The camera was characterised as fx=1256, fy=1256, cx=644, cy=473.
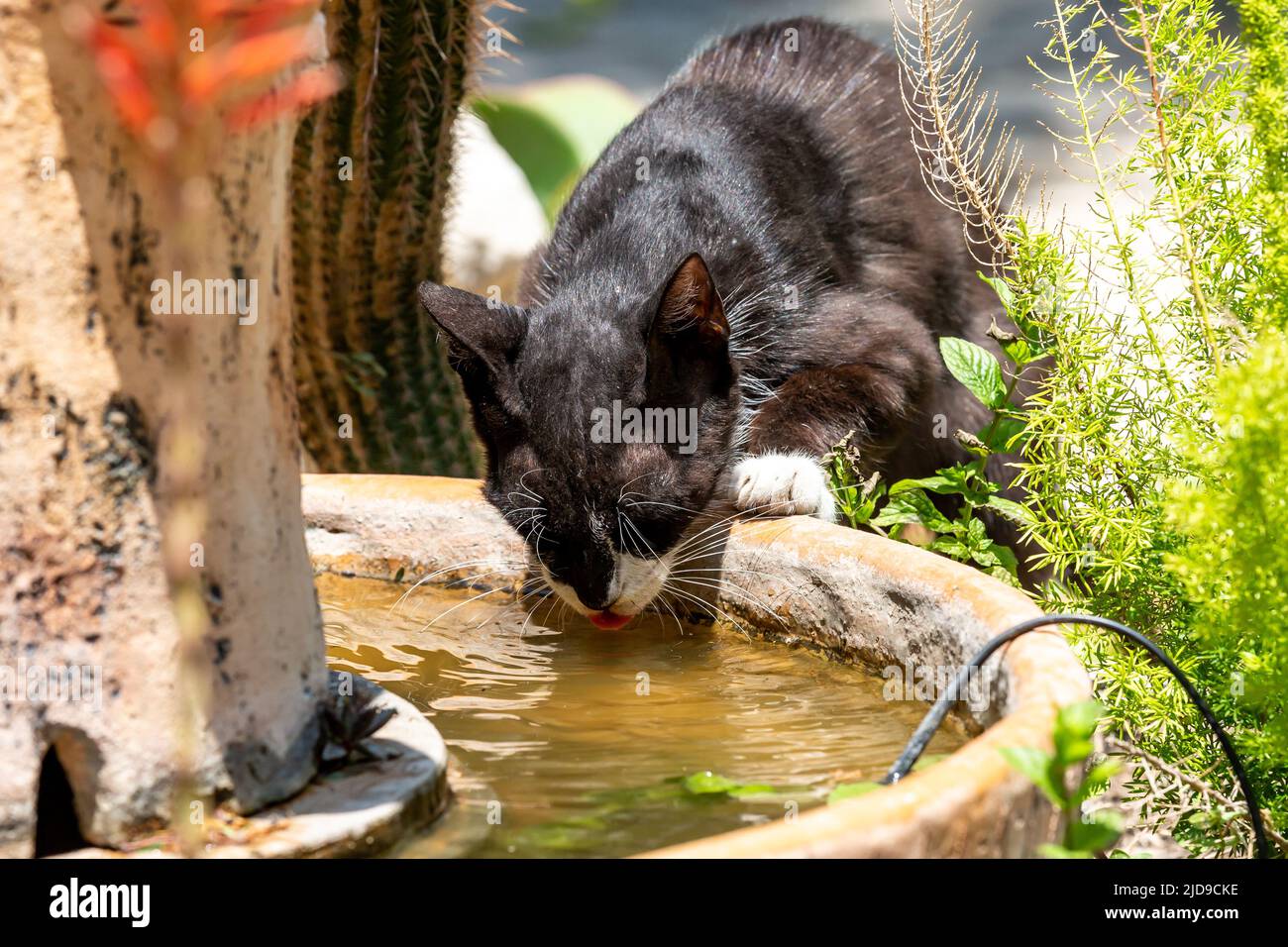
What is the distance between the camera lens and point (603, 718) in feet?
5.13

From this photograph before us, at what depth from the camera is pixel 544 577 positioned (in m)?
2.01

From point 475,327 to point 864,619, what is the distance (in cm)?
85

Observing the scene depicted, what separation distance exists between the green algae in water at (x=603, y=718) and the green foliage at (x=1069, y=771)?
22cm

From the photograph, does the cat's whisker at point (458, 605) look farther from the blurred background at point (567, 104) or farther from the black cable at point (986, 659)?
the blurred background at point (567, 104)

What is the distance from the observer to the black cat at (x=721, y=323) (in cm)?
201

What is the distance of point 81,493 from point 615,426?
1.10 metres

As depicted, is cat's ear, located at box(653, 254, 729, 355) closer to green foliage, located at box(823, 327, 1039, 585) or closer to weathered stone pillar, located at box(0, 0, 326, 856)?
green foliage, located at box(823, 327, 1039, 585)

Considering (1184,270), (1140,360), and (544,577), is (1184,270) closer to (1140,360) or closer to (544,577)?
(1140,360)

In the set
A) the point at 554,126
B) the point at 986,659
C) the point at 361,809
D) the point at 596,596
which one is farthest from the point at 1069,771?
the point at 554,126

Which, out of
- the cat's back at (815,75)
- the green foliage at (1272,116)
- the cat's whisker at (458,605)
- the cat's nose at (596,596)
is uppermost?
the cat's back at (815,75)

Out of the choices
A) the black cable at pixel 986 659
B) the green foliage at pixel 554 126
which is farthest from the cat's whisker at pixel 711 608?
the green foliage at pixel 554 126
